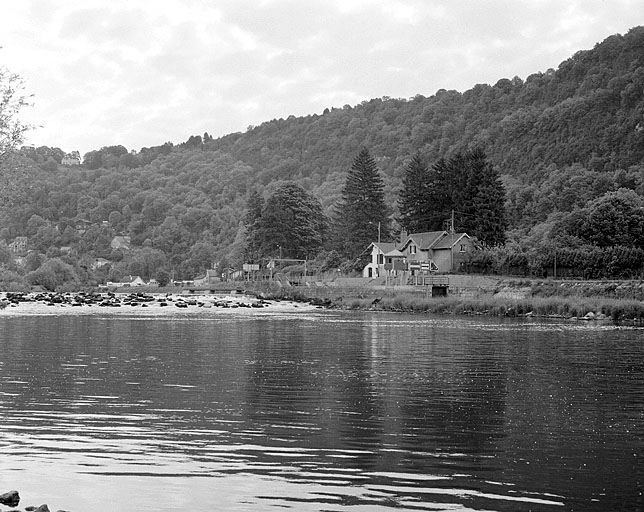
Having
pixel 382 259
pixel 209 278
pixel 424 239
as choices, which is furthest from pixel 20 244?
pixel 424 239

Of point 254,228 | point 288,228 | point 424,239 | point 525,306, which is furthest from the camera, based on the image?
point 254,228

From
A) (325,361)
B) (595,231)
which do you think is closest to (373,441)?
(325,361)

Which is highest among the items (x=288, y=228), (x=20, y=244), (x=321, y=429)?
(x=288, y=228)

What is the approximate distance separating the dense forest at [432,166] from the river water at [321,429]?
46159 millimetres

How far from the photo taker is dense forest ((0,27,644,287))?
74.9 meters

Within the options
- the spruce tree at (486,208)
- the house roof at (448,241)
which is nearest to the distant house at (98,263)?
the house roof at (448,241)

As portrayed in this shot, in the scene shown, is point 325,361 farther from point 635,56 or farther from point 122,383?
point 635,56

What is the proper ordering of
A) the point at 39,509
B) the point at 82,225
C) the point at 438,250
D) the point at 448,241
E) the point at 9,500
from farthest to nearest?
the point at 82,225, the point at 438,250, the point at 448,241, the point at 9,500, the point at 39,509

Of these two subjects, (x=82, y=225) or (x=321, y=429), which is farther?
(x=82, y=225)

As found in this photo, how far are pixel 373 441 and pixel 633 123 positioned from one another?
11767 cm

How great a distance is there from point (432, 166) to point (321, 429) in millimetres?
88572

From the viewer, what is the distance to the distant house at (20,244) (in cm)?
15716

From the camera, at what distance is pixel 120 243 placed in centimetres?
17212

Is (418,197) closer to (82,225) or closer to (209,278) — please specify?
(209,278)
